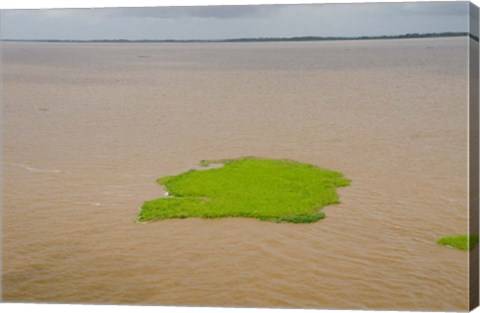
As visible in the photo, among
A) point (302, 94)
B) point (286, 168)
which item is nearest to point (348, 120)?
point (302, 94)

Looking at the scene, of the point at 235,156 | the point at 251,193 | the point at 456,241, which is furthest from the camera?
the point at 235,156

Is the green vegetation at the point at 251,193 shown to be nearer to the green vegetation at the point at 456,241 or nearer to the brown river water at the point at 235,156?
the brown river water at the point at 235,156

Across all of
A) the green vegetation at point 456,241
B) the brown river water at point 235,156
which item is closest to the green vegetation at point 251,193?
the brown river water at point 235,156

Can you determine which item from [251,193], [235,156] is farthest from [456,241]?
[235,156]

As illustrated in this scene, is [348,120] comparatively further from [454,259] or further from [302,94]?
[454,259]

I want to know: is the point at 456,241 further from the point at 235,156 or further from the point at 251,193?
the point at 235,156

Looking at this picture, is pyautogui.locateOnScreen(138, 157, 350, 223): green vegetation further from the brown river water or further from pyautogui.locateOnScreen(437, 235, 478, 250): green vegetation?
pyautogui.locateOnScreen(437, 235, 478, 250): green vegetation
